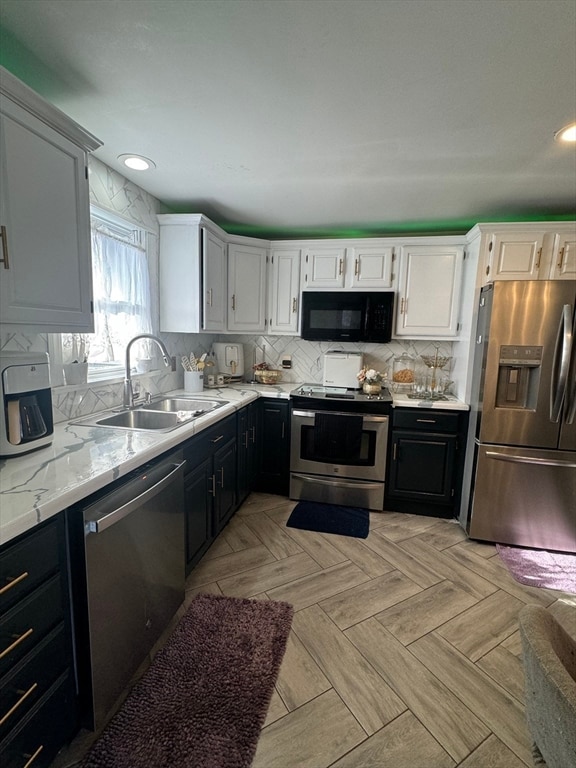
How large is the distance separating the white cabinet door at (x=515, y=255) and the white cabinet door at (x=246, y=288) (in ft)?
6.20

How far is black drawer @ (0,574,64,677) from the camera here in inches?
37.2

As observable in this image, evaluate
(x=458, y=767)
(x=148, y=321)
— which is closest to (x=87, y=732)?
(x=458, y=767)

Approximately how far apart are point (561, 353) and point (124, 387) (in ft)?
9.18

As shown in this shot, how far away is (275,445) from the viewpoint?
125 inches

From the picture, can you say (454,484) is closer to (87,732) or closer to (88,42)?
(87,732)

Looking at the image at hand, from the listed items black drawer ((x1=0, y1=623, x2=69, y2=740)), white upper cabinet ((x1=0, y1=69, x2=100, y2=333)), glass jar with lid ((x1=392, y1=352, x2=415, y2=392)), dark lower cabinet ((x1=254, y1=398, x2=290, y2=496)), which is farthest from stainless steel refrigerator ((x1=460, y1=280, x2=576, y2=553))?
black drawer ((x1=0, y1=623, x2=69, y2=740))

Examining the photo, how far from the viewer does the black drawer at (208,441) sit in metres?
1.96

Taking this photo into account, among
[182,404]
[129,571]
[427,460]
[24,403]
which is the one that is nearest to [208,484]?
[182,404]

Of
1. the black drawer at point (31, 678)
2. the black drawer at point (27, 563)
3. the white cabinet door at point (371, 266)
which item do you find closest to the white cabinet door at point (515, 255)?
the white cabinet door at point (371, 266)

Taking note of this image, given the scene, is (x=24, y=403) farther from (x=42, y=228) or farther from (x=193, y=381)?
(x=193, y=381)

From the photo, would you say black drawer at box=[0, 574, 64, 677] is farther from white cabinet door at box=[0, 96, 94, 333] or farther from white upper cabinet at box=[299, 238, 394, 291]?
white upper cabinet at box=[299, 238, 394, 291]

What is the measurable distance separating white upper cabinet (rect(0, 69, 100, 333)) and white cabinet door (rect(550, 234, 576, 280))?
295 cm

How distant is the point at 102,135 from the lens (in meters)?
1.86

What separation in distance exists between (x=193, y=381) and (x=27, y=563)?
6.79ft
